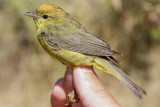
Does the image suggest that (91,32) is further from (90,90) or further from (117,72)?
(90,90)

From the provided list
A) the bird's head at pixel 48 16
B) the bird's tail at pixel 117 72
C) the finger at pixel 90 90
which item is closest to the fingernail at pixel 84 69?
the finger at pixel 90 90

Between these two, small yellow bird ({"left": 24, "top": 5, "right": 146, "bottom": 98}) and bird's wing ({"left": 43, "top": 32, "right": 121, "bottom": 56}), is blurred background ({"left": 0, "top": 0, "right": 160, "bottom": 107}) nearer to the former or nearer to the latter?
small yellow bird ({"left": 24, "top": 5, "right": 146, "bottom": 98})

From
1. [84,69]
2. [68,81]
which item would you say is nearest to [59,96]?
[68,81]

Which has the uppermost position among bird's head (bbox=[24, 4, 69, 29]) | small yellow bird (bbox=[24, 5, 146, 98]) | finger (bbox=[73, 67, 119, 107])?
bird's head (bbox=[24, 4, 69, 29])

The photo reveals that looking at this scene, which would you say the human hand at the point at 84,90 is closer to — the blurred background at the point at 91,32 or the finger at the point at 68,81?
the finger at the point at 68,81

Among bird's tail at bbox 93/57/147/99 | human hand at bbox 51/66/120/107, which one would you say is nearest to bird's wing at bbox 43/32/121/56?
bird's tail at bbox 93/57/147/99
